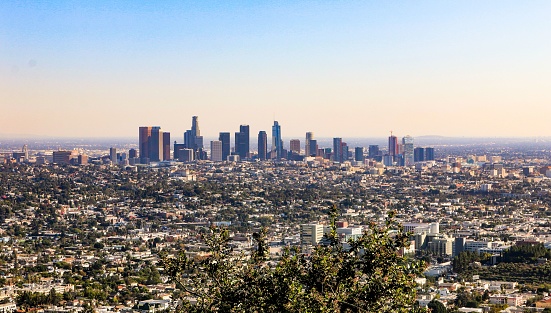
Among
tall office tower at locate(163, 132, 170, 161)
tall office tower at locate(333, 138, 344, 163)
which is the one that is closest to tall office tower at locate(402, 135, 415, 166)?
tall office tower at locate(333, 138, 344, 163)

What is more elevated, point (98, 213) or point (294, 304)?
point (294, 304)

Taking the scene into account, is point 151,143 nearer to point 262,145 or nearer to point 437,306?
point 262,145

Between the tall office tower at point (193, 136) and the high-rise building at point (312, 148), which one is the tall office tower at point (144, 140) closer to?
the tall office tower at point (193, 136)

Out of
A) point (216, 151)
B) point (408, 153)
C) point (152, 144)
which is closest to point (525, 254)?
point (152, 144)

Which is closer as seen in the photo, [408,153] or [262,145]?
[262,145]

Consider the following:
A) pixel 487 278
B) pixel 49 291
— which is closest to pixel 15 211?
pixel 49 291

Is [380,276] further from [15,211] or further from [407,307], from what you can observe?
[15,211]

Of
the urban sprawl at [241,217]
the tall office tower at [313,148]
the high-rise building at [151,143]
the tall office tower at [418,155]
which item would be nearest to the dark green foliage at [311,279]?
the urban sprawl at [241,217]

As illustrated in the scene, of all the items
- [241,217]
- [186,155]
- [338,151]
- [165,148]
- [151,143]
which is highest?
[151,143]
